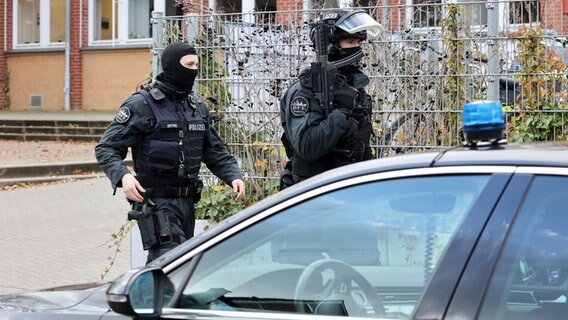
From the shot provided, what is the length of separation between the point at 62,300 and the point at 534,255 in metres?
1.79

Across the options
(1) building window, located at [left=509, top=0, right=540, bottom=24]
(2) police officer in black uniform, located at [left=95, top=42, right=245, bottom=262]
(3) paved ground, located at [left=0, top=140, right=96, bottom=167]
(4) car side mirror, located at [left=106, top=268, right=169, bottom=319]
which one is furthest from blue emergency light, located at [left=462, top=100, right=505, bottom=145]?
(3) paved ground, located at [left=0, top=140, right=96, bottom=167]

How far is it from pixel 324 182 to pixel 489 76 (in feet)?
13.5

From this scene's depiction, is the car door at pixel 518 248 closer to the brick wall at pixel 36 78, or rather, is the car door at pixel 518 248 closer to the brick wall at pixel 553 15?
the brick wall at pixel 553 15

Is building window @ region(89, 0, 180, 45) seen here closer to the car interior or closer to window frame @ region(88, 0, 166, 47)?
window frame @ region(88, 0, 166, 47)

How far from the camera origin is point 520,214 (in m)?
2.88

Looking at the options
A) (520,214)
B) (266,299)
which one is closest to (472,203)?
(520,214)

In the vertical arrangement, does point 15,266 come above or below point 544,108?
below

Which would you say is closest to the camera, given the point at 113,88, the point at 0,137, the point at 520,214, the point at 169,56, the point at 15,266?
the point at 520,214

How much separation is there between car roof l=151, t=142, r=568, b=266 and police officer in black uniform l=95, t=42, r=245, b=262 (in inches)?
89.9

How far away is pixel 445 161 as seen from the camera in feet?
10.1

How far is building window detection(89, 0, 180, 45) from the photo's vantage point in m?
24.5

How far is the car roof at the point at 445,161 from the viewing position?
2.96 meters

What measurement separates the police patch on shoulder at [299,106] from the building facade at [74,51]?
16.4 m

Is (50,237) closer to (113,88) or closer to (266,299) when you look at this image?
(266,299)
